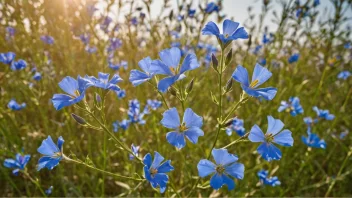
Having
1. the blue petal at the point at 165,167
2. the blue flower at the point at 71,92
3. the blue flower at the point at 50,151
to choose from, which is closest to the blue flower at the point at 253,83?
the blue petal at the point at 165,167

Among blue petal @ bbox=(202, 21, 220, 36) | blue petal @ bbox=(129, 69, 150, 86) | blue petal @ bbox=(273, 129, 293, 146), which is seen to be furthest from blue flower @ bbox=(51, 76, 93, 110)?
blue petal @ bbox=(273, 129, 293, 146)

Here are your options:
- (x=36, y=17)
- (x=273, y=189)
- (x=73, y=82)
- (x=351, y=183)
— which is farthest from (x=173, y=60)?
(x=351, y=183)

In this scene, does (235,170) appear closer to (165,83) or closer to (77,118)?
(165,83)

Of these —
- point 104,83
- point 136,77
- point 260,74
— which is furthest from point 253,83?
point 104,83

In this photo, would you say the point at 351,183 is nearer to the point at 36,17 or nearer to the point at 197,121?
the point at 197,121

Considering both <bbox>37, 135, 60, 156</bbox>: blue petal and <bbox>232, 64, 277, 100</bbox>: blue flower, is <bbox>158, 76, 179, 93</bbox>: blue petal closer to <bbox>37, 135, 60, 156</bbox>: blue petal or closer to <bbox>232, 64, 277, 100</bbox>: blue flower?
<bbox>232, 64, 277, 100</bbox>: blue flower

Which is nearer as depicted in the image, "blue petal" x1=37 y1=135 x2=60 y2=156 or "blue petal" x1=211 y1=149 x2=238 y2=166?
"blue petal" x1=211 y1=149 x2=238 y2=166
